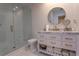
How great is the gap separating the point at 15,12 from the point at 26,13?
0.16 meters

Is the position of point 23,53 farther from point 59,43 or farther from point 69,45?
point 69,45

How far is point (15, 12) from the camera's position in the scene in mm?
1410

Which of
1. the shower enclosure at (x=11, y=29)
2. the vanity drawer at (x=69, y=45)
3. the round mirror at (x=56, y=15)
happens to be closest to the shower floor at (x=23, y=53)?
Result: the shower enclosure at (x=11, y=29)

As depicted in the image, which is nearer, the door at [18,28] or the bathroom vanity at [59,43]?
the bathroom vanity at [59,43]

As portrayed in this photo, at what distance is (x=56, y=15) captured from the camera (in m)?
1.41

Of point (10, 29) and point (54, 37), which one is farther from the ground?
point (10, 29)

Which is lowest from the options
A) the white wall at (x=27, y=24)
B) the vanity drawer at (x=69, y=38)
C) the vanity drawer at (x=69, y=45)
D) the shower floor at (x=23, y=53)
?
the shower floor at (x=23, y=53)

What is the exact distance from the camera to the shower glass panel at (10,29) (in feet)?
4.65

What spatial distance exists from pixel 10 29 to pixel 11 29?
0.05 feet

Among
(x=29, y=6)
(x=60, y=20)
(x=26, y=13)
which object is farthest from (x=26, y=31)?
(x=60, y=20)

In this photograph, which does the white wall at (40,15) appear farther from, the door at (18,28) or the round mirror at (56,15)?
the door at (18,28)

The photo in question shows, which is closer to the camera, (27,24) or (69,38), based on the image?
(69,38)

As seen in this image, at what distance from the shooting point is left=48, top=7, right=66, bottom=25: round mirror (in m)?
1.38

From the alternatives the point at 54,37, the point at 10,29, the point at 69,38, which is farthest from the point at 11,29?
the point at 69,38
